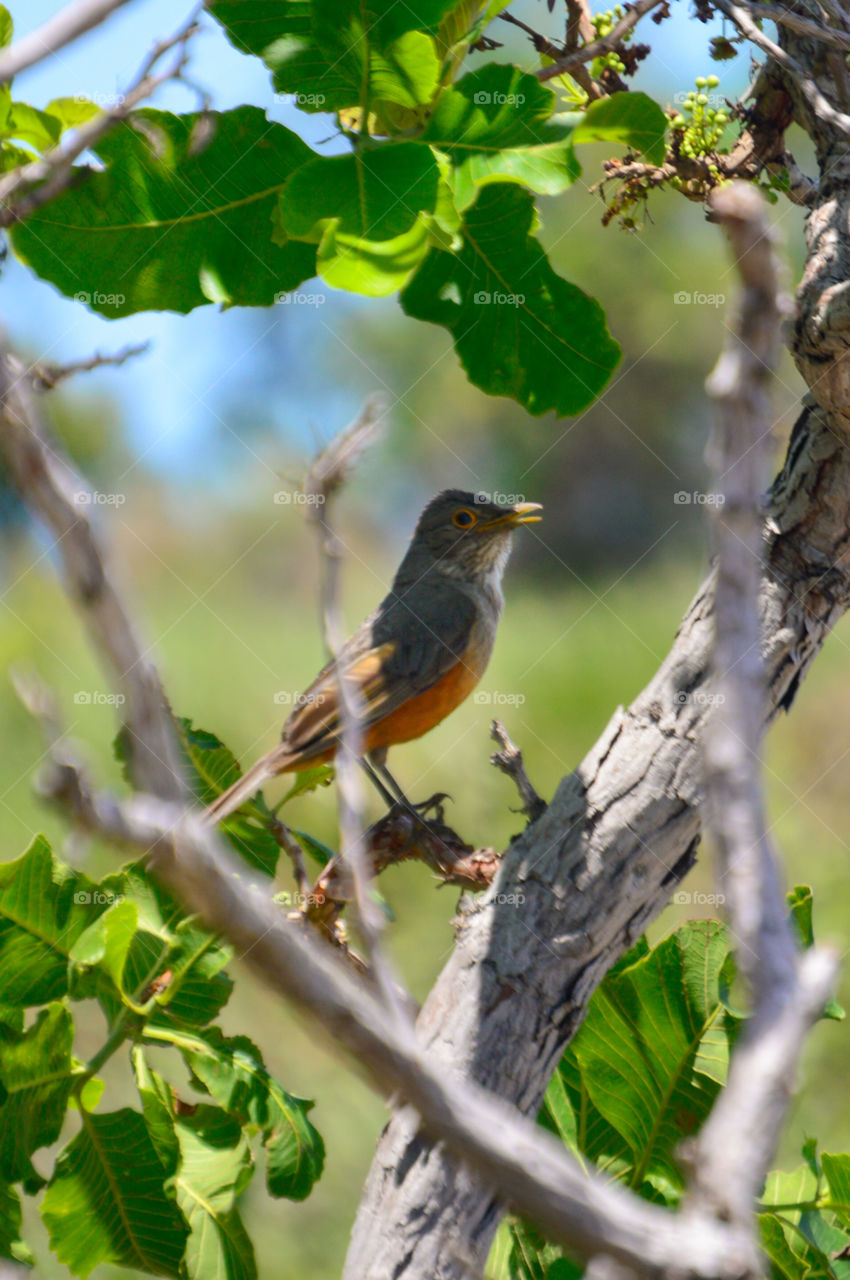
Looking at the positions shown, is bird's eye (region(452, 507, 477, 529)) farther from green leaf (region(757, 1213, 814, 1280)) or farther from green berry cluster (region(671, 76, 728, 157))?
green leaf (region(757, 1213, 814, 1280))

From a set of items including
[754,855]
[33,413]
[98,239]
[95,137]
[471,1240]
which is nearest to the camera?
[33,413]

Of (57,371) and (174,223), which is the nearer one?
(57,371)

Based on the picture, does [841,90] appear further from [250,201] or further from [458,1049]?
[458,1049]

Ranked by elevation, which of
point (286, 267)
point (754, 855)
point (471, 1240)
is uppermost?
point (286, 267)

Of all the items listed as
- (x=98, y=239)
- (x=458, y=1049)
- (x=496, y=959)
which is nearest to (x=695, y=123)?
(x=98, y=239)

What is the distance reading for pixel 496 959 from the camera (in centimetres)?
213

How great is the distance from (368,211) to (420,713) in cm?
220

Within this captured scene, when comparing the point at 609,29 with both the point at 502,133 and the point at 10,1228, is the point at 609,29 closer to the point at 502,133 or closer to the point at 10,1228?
the point at 502,133

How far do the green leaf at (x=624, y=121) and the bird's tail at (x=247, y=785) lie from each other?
5.26 feet

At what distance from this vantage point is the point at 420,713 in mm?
3793

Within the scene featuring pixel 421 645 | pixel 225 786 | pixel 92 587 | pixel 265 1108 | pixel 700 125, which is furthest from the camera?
pixel 421 645

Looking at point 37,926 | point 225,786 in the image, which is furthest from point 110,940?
point 225,786

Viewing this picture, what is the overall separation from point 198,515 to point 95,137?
9135mm

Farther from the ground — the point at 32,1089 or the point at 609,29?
the point at 609,29
